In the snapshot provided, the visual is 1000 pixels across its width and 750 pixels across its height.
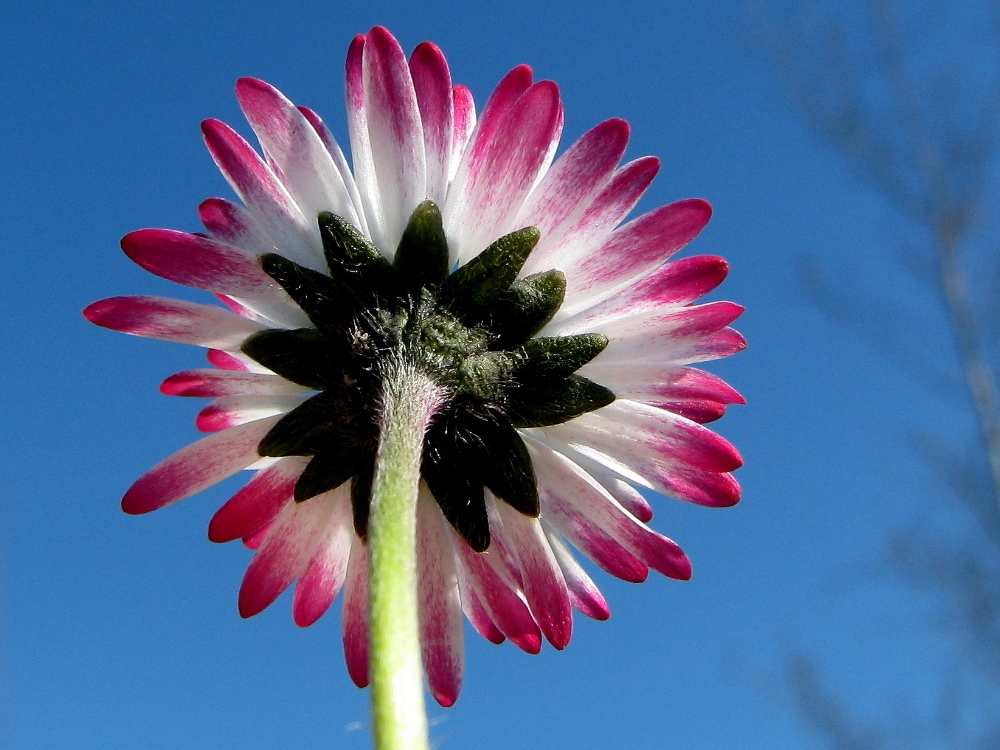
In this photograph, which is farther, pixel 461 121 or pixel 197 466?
pixel 461 121

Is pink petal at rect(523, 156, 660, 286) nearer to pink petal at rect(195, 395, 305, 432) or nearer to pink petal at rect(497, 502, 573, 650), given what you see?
pink petal at rect(497, 502, 573, 650)

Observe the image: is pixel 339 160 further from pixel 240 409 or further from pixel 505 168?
pixel 240 409

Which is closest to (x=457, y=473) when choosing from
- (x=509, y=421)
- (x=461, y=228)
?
(x=509, y=421)

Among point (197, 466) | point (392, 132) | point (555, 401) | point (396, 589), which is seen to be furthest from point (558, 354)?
point (396, 589)

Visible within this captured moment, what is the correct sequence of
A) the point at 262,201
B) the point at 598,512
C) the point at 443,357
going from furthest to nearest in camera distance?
the point at 598,512 → the point at 262,201 → the point at 443,357

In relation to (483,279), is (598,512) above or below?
below

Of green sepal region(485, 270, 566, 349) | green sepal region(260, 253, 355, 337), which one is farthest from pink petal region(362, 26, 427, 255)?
green sepal region(485, 270, 566, 349)

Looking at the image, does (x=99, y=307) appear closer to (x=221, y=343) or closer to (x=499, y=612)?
(x=221, y=343)
